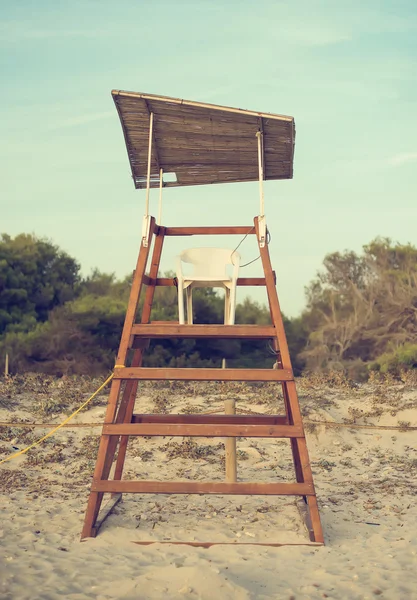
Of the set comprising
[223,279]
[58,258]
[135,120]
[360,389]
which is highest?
[58,258]

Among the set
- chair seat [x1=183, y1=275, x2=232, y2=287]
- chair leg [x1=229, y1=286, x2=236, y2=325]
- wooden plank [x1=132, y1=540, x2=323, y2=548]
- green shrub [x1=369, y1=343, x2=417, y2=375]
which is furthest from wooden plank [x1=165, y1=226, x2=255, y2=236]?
green shrub [x1=369, y1=343, x2=417, y2=375]

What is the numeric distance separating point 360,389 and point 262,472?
3.91 m

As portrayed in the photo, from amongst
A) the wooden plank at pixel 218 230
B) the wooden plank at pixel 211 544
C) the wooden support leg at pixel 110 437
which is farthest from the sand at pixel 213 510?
the wooden plank at pixel 218 230

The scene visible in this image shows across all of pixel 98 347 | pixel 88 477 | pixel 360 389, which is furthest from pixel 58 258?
pixel 88 477

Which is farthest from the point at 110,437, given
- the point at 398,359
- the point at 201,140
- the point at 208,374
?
the point at 398,359

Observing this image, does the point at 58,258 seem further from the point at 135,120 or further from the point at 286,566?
the point at 286,566

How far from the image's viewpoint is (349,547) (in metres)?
5.57

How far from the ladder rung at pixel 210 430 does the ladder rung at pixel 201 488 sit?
1.32ft

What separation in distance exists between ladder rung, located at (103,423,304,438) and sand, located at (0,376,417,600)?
0.93m

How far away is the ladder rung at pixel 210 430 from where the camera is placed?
5.40 m

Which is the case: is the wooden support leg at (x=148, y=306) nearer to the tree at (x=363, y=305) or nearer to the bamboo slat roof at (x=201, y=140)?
the bamboo slat roof at (x=201, y=140)

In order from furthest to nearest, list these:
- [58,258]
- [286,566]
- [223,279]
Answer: [58,258]
[223,279]
[286,566]

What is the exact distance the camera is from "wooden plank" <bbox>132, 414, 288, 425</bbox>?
20.4ft

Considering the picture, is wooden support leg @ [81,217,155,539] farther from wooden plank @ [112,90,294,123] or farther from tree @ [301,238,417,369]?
tree @ [301,238,417,369]
